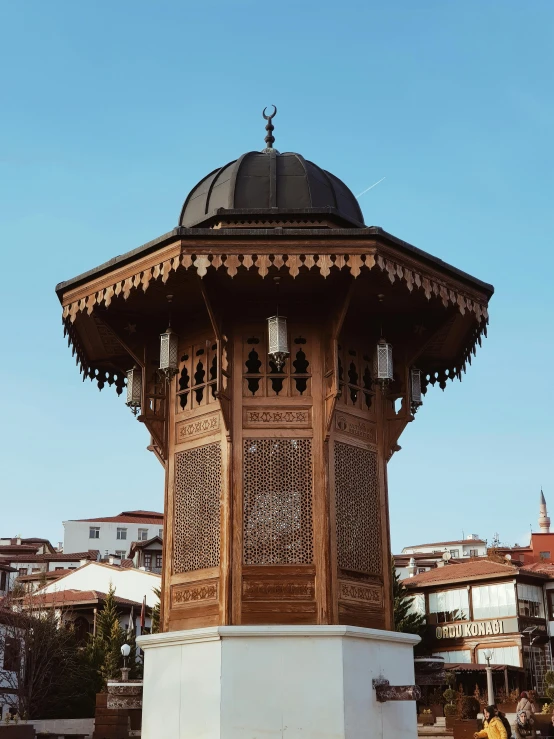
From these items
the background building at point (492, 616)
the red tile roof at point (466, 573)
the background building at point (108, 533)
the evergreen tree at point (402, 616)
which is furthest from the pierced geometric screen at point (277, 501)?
the background building at point (108, 533)

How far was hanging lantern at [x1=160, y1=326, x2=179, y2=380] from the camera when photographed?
8422mm

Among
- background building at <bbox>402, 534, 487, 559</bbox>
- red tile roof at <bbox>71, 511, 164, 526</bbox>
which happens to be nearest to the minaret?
background building at <bbox>402, 534, 487, 559</bbox>

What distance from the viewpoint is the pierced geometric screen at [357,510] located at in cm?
808

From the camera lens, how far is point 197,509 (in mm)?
8312

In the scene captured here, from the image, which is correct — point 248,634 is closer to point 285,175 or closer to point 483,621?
point 285,175

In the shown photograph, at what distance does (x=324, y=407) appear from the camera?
322 inches

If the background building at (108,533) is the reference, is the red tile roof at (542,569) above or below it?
below

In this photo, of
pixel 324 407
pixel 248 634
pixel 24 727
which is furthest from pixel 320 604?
pixel 24 727

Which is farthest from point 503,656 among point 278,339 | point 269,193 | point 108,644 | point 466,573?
point 278,339

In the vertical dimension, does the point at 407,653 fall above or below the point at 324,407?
below

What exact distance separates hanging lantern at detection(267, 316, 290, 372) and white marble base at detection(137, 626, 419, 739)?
7.63 feet

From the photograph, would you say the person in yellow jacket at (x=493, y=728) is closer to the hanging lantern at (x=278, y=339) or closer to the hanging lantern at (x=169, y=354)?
the hanging lantern at (x=278, y=339)

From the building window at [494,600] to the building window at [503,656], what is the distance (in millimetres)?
1392

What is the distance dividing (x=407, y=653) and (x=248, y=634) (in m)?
1.64
